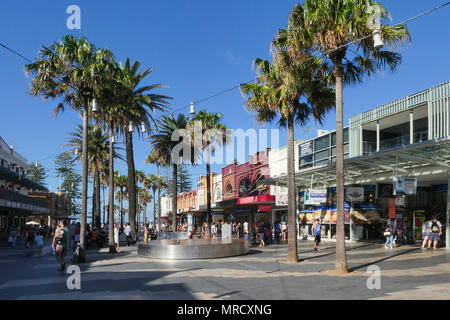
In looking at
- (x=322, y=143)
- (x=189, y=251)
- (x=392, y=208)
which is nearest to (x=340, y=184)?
(x=189, y=251)

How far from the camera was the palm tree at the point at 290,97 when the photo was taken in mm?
15664

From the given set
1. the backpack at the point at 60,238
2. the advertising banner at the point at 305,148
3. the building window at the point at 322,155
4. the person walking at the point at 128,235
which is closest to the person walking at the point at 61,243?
the backpack at the point at 60,238

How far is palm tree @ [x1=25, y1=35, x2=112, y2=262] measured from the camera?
1803cm

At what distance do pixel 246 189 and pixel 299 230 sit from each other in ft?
42.4

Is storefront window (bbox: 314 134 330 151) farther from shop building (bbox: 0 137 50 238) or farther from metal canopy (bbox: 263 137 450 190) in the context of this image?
shop building (bbox: 0 137 50 238)

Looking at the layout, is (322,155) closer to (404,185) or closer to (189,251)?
(404,185)

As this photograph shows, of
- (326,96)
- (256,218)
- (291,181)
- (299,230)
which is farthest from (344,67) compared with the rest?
(256,218)

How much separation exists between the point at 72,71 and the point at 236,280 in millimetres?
11944

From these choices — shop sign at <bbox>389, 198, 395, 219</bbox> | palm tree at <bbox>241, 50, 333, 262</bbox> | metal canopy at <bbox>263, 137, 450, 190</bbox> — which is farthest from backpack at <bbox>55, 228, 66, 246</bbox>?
shop sign at <bbox>389, 198, 395, 219</bbox>

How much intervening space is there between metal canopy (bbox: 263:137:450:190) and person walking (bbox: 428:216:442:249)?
2594 millimetres

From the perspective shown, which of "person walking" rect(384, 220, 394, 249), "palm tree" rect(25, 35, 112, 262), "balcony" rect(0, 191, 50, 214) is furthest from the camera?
"balcony" rect(0, 191, 50, 214)

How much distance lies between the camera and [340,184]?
1372cm

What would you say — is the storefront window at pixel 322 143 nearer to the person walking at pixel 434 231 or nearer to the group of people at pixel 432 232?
the group of people at pixel 432 232
